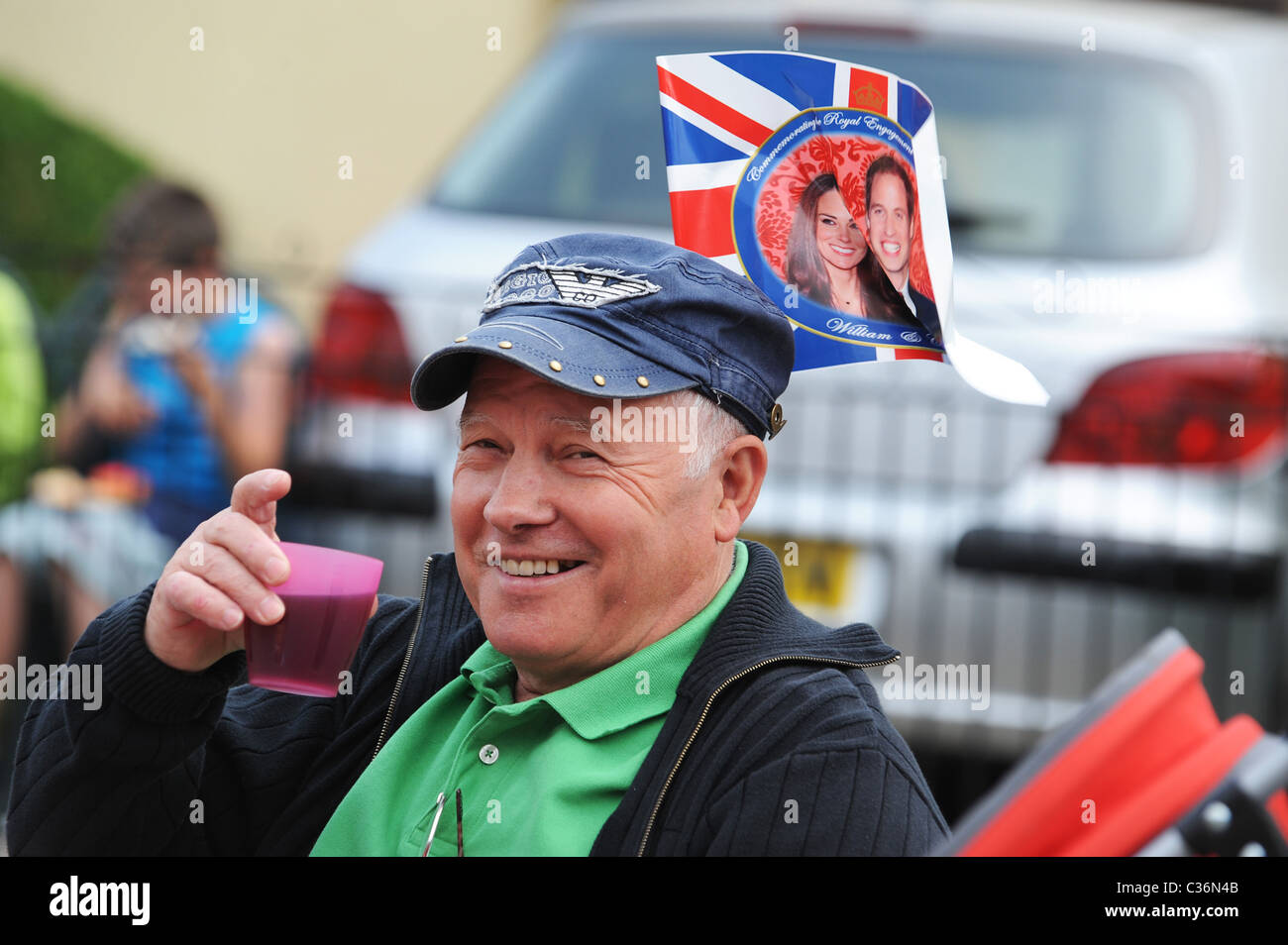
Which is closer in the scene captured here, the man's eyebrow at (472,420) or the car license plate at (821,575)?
the man's eyebrow at (472,420)

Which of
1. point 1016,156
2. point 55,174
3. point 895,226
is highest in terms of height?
point 55,174

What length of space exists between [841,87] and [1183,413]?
2543mm

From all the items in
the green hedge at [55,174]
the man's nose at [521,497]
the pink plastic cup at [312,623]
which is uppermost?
the green hedge at [55,174]

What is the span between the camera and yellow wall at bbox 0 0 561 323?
10.7 meters

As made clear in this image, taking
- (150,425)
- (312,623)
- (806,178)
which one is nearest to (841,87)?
(806,178)

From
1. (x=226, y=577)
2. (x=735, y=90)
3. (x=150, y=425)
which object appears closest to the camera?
(x=226, y=577)

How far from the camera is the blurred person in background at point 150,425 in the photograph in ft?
15.2

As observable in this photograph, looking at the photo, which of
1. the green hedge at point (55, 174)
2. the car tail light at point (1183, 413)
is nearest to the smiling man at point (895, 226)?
the car tail light at point (1183, 413)

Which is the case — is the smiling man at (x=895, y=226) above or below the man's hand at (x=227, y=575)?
above

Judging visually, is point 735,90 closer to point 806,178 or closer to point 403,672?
point 806,178

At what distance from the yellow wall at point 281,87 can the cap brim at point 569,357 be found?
8413mm

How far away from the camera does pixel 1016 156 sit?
4.41 metres

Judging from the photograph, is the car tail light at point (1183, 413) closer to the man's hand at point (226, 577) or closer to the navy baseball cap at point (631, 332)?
the navy baseball cap at point (631, 332)
